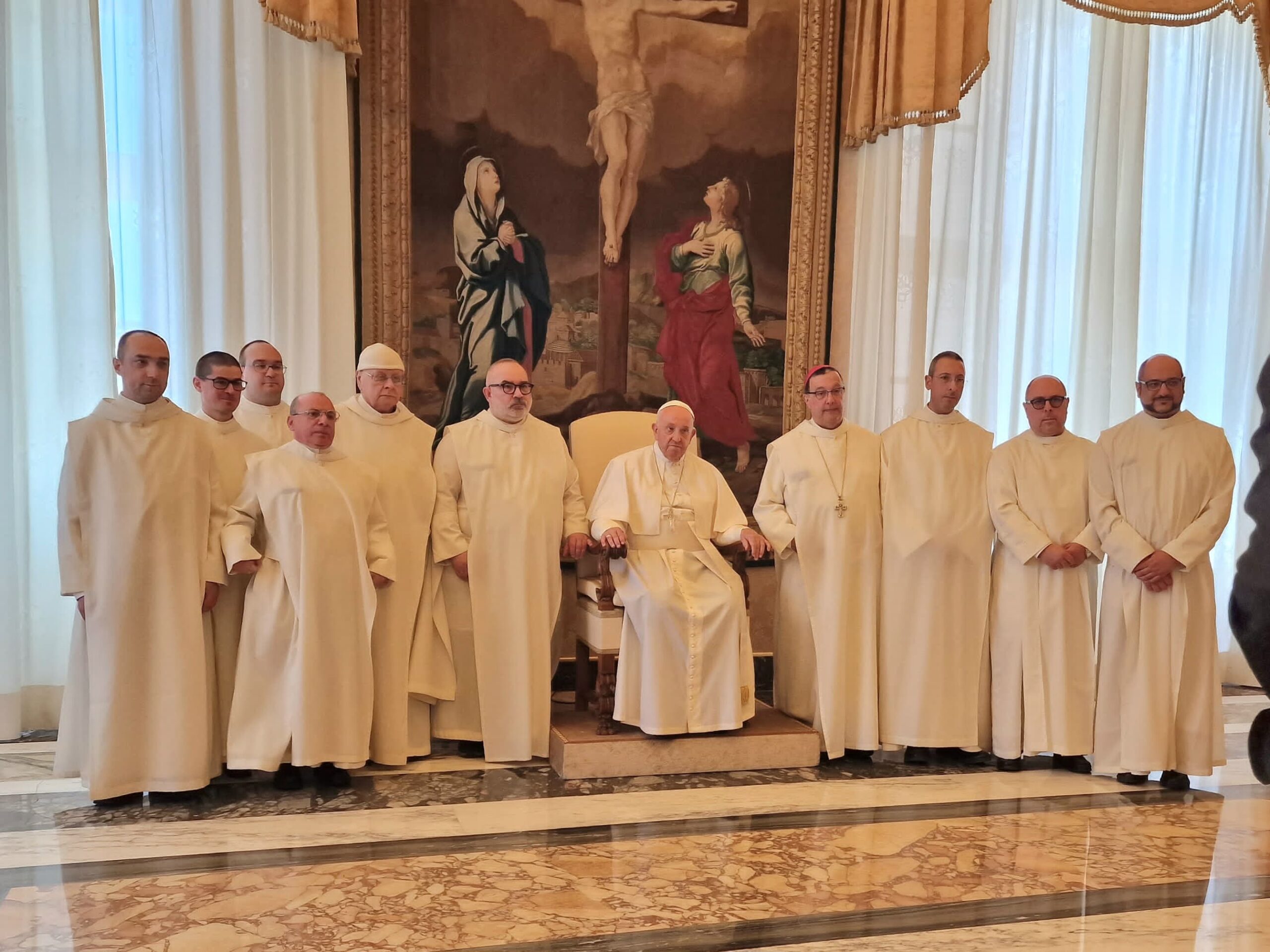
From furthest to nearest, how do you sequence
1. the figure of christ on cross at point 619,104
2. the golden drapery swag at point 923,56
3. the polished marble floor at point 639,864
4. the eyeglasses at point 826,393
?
the figure of christ on cross at point 619,104 → the golden drapery swag at point 923,56 → the eyeglasses at point 826,393 → the polished marble floor at point 639,864

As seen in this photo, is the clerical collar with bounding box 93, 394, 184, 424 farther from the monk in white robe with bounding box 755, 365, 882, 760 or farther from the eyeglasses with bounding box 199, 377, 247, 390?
the monk in white robe with bounding box 755, 365, 882, 760

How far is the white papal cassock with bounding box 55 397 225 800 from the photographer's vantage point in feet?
14.9

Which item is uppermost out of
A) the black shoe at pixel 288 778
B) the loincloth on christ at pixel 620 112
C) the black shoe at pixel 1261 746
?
the loincloth on christ at pixel 620 112

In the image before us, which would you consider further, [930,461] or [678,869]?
[930,461]

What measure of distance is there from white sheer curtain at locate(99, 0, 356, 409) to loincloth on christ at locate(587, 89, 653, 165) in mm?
1560

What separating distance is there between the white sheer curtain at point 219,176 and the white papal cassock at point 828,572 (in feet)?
8.49

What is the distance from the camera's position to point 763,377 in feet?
23.8

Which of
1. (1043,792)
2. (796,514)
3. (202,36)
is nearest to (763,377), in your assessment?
(796,514)

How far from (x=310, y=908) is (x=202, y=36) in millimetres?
4547

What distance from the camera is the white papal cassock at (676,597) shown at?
5.27 meters

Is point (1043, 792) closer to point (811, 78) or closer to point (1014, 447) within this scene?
→ point (1014, 447)

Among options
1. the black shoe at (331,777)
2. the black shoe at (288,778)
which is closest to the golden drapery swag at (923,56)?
the black shoe at (331,777)

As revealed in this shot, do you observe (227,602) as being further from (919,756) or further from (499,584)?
(919,756)

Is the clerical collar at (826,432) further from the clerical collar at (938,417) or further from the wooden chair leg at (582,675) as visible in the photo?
the wooden chair leg at (582,675)
